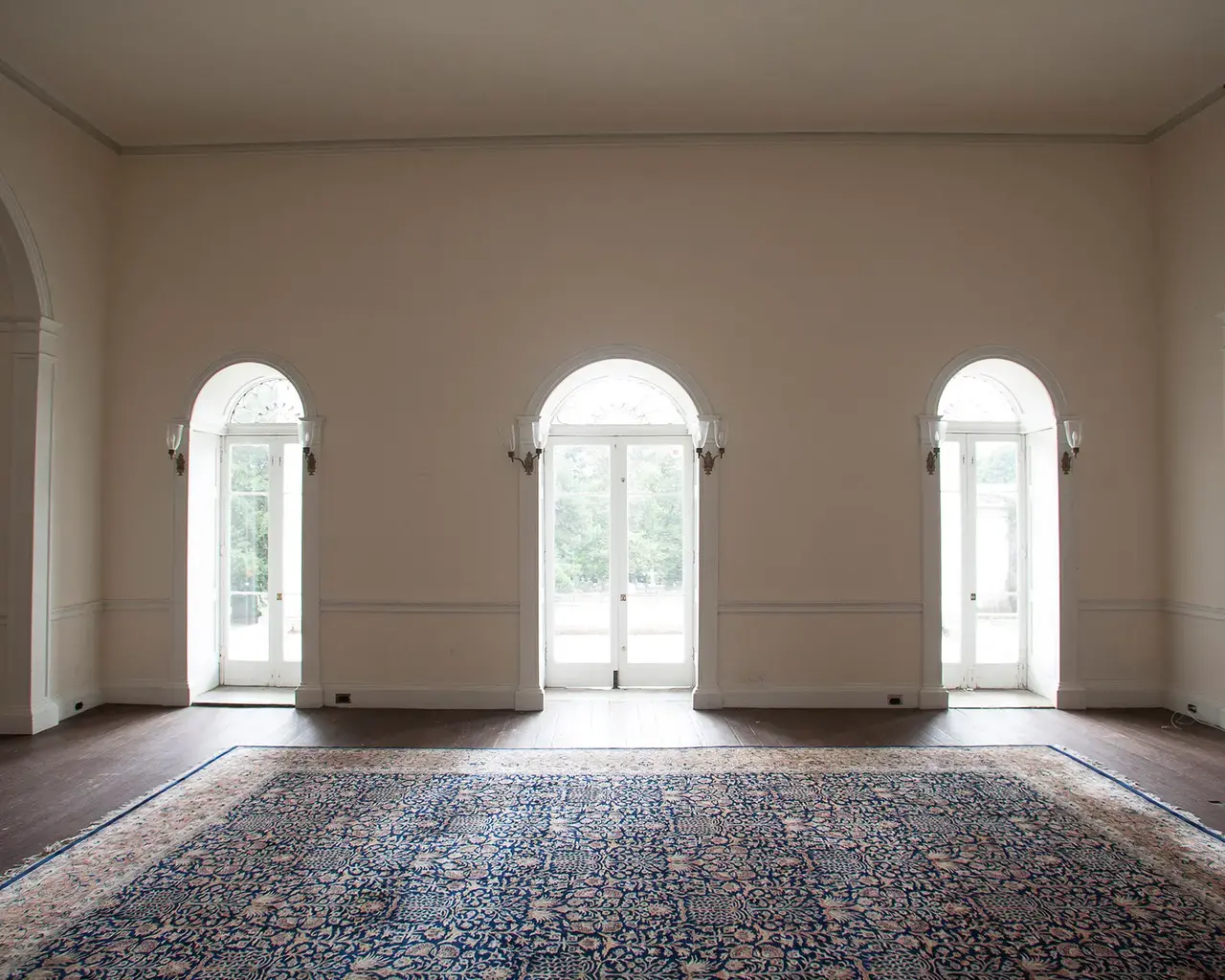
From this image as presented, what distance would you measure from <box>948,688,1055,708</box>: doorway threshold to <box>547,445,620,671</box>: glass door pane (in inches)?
115

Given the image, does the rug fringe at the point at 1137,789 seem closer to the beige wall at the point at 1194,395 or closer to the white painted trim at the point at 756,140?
the beige wall at the point at 1194,395

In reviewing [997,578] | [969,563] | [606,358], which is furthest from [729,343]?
[997,578]

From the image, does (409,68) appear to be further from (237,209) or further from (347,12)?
(237,209)

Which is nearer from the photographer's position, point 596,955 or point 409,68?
point 596,955

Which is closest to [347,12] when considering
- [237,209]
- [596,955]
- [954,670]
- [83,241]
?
[237,209]

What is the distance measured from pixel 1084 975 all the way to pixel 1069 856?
0.99 meters

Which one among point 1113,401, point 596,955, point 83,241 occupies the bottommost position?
point 596,955

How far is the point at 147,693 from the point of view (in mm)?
6059

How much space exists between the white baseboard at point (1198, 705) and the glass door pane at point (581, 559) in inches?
175

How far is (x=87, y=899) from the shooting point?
120 inches

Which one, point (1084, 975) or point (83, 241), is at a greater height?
point (83, 241)

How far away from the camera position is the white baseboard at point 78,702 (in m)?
5.62

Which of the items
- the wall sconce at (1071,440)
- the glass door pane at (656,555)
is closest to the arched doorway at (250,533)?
the glass door pane at (656,555)

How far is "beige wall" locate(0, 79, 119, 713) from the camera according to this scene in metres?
5.40
